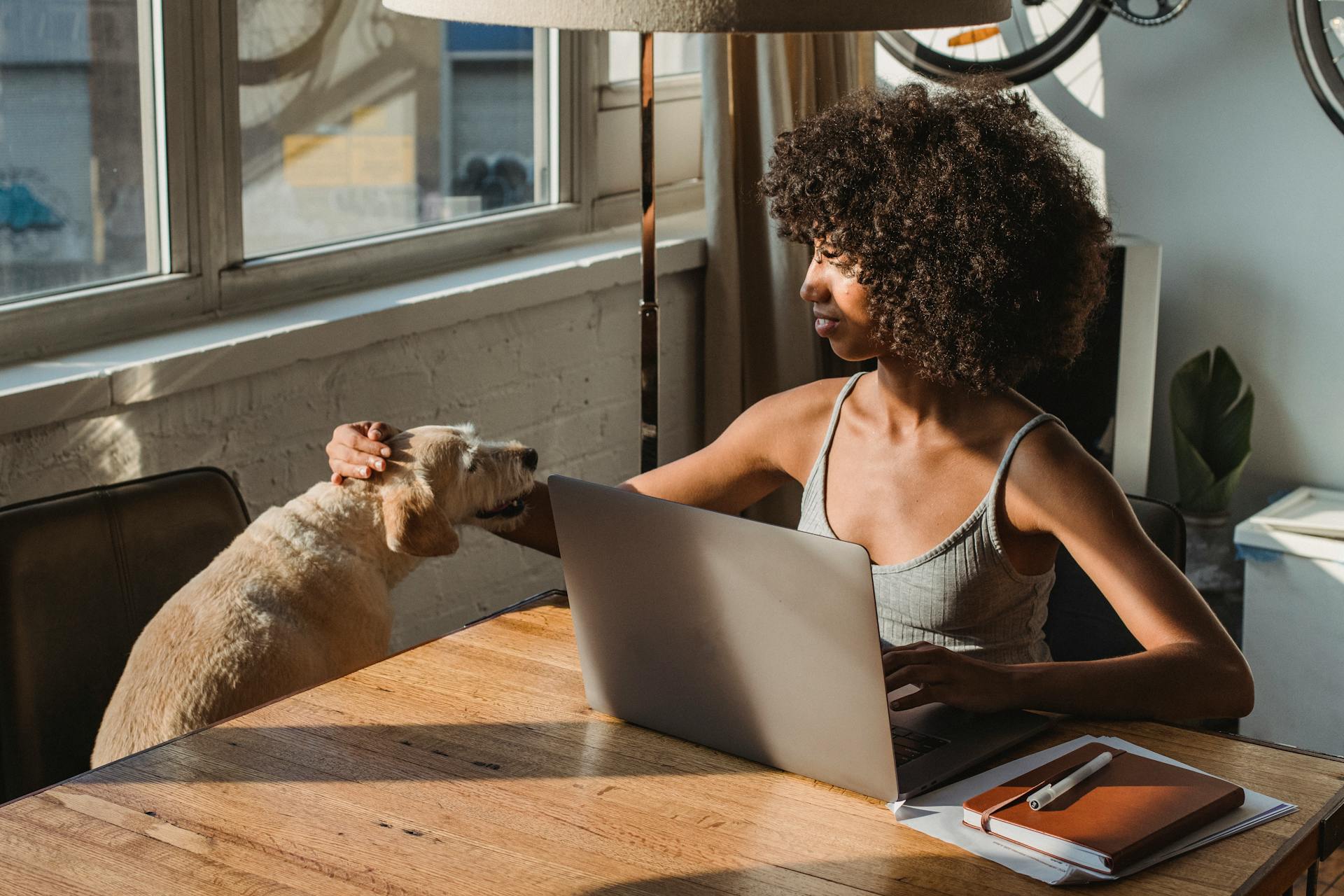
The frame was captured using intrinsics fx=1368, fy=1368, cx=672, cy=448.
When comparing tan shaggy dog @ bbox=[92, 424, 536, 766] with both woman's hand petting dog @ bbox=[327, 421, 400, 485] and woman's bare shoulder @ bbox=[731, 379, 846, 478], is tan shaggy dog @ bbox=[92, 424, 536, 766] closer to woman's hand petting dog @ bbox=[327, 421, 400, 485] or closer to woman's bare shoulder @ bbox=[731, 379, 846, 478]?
woman's hand petting dog @ bbox=[327, 421, 400, 485]

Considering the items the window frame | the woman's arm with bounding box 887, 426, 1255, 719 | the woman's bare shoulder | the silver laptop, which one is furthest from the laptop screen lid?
the window frame

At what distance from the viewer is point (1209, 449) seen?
2928 mm

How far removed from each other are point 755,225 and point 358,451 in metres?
1.61

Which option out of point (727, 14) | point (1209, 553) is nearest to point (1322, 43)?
point (1209, 553)

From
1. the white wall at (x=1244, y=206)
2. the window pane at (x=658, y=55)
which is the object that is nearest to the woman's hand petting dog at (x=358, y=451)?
the window pane at (x=658, y=55)

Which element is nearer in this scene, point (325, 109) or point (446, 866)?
point (446, 866)

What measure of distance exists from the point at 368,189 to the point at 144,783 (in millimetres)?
1676

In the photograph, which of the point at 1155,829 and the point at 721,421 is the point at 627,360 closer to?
the point at 721,421

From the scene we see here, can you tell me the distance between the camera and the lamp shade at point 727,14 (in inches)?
43.7

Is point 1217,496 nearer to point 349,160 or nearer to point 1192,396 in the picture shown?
point 1192,396

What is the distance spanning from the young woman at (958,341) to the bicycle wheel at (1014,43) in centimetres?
157

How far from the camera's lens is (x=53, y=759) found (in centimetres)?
155

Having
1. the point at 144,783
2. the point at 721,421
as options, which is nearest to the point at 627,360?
the point at 721,421

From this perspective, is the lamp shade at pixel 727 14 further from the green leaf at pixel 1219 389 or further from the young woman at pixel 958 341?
the green leaf at pixel 1219 389
